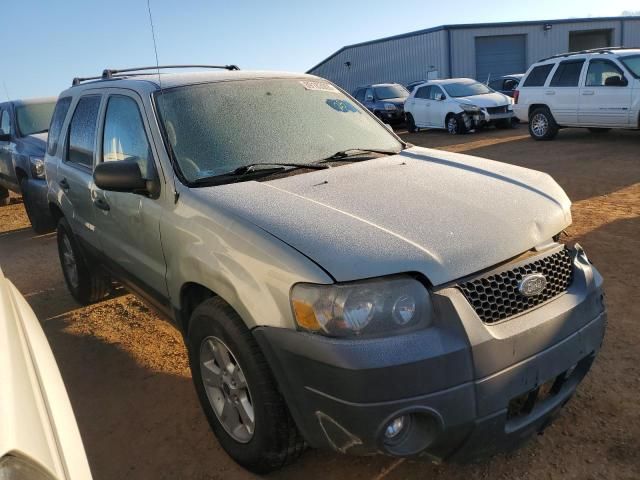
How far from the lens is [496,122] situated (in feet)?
53.9

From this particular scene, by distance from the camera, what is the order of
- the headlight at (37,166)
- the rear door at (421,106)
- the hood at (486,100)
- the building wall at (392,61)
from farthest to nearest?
the building wall at (392,61) < the rear door at (421,106) < the hood at (486,100) < the headlight at (37,166)

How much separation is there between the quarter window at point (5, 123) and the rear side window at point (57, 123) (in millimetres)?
5891

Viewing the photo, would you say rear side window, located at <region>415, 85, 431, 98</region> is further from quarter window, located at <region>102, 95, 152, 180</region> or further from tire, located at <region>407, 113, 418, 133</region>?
quarter window, located at <region>102, 95, 152, 180</region>

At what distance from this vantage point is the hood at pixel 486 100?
16047 mm

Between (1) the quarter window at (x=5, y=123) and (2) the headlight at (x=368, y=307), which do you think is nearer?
(2) the headlight at (x=368, y=307)

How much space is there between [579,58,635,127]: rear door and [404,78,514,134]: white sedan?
134 inches

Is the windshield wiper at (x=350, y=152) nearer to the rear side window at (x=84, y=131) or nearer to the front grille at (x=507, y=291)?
the front grille at (x=507, y=291)

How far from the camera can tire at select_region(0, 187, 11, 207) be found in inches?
473

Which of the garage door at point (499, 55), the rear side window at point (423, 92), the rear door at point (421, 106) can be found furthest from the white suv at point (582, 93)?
the garage door at point (499, 55)

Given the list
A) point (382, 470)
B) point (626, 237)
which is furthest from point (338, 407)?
point (626, 237)

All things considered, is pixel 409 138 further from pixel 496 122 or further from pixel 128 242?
pixel 128 242

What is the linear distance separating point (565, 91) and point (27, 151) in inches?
422

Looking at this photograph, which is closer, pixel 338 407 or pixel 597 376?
pixel 338 407

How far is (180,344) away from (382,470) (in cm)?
212
